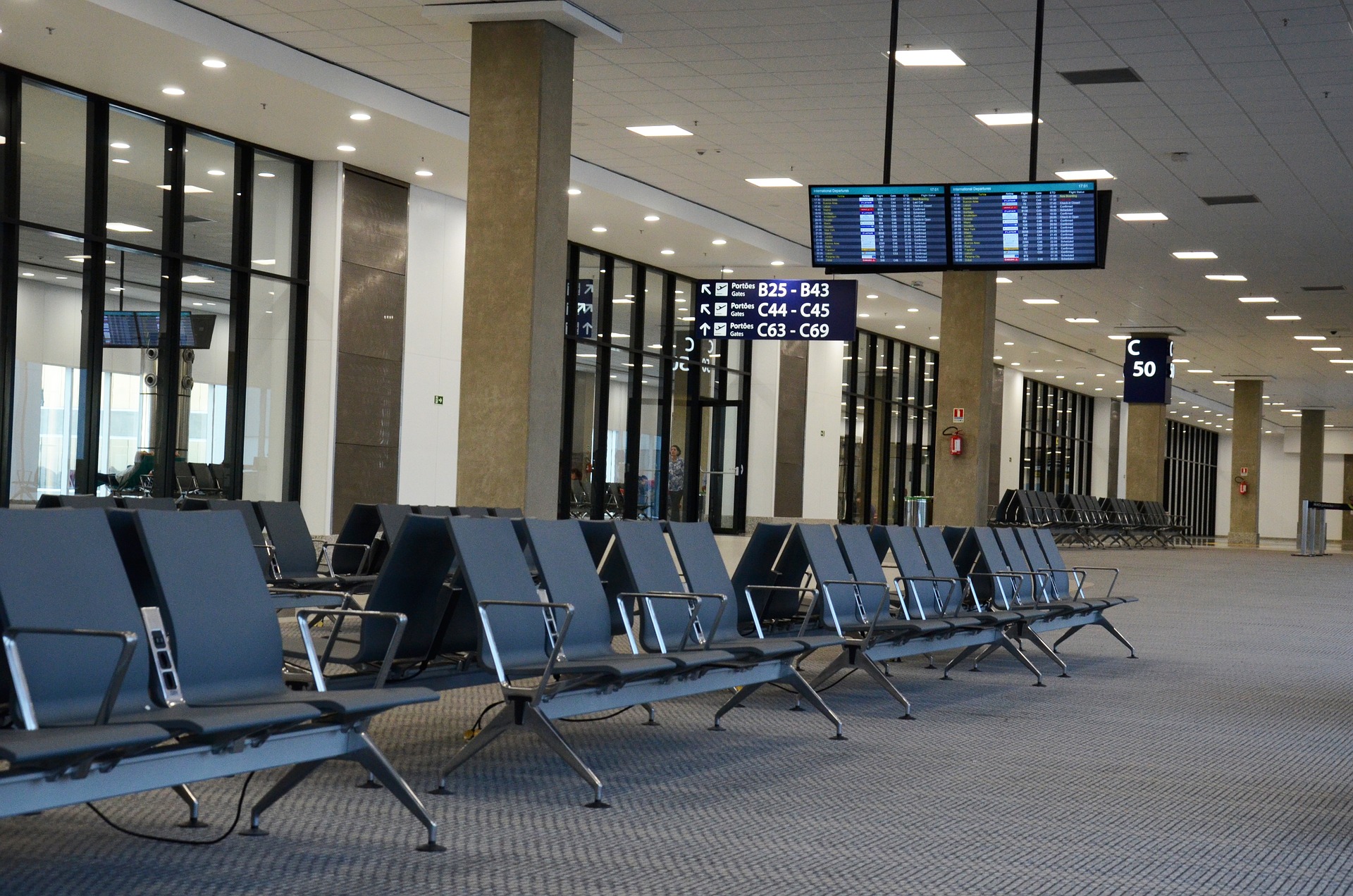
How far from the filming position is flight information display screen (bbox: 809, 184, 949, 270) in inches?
371

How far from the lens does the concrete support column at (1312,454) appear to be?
39.7 meters

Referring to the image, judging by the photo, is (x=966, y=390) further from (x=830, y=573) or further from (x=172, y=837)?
(x=172, y=837)

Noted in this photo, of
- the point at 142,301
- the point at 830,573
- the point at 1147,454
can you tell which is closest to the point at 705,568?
the point at 830,573

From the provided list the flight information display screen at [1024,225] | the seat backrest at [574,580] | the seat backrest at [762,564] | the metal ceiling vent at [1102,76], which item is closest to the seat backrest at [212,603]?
A: the seat backrest at [574,580]

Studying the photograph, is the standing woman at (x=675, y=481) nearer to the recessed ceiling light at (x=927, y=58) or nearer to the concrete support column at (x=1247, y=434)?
the recessed ceiling light at (x=927, y=58)

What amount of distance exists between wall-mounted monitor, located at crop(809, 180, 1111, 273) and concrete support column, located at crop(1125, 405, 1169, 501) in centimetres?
2330

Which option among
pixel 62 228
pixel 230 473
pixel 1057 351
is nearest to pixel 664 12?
pixel 62 228

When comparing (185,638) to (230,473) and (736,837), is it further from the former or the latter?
(230,473)

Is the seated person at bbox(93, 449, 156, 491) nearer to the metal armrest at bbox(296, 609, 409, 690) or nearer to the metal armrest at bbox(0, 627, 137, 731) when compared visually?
the metal armrest at bbox(296, 609, 409, 690)

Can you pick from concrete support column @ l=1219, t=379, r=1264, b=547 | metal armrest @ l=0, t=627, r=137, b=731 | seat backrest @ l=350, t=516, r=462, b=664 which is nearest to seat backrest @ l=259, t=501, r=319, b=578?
seat backrest @ l=350, t=516, r=462, b=664

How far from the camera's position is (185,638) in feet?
11.7

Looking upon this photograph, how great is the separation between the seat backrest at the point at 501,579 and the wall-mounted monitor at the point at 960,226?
5218mm

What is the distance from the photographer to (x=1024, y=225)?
30.2ft

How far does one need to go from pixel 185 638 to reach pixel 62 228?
994cm
